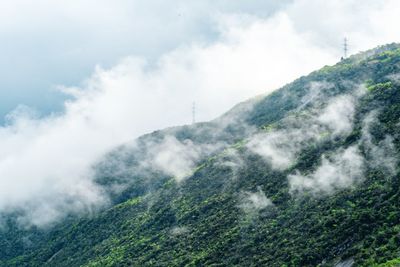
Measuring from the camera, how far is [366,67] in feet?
563

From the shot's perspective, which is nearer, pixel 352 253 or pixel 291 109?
pixel 352 253

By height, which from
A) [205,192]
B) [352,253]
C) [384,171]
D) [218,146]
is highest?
[218,146]

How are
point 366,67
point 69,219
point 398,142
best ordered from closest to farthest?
1. point 398,142
2. point 366,67
3. point 69,219

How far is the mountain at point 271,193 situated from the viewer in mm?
85750

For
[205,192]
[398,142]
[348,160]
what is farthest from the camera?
[205,192]

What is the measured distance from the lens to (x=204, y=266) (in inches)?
3937

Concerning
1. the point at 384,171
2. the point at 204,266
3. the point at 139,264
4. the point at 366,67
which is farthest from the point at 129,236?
the point at 366,67

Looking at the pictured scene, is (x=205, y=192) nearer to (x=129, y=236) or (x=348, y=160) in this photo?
(x=129, y=236)

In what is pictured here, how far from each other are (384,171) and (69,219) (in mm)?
122056

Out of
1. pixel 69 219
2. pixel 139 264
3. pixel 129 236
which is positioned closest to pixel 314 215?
pixel 139 264

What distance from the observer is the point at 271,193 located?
4496 inches

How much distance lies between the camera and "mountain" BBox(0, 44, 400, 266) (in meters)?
85.8

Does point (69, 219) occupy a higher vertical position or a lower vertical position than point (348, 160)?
higher

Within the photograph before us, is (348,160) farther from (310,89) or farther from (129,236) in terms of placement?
(310,89)
